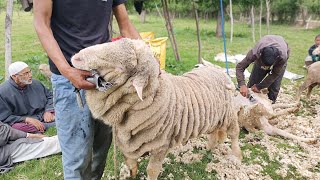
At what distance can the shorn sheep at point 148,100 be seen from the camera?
1.89 m

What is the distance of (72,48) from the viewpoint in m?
2.05

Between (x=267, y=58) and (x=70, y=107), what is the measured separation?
325cm

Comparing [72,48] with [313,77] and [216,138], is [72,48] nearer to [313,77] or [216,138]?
[216,138]

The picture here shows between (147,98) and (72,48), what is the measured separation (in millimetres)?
618

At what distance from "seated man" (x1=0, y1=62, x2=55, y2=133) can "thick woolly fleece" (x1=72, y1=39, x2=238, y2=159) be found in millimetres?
2148

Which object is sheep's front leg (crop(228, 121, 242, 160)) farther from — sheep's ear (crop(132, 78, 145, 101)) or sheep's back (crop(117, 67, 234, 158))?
sheep's ear (crop(132, 78, 145, 101))

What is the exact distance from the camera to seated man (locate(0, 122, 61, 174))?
3.54 meters

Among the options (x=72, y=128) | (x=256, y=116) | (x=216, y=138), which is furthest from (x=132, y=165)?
(x=256, y=116)

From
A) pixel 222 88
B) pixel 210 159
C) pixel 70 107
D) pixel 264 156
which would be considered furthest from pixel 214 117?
pixel 70 107

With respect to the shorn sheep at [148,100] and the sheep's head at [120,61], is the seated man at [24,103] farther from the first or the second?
the sheep's head at [120,61]

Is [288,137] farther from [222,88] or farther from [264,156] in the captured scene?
[222,88]

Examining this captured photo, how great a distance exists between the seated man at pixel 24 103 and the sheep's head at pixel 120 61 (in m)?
2.66

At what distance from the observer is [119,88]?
201cm

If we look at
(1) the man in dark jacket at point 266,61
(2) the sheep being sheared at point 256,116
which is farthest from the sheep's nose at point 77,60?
(1) the man in dark jacket at point 266,61
